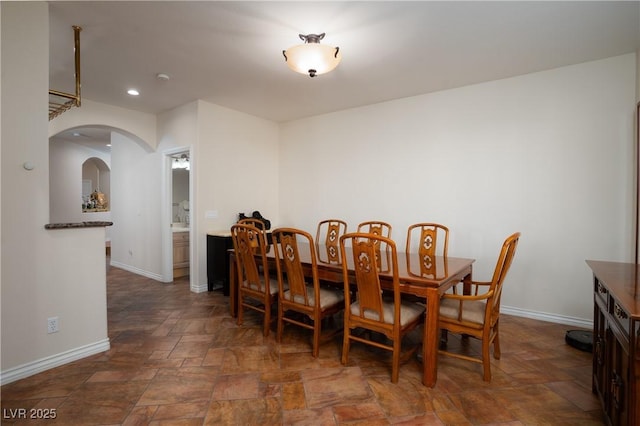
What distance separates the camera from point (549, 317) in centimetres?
311

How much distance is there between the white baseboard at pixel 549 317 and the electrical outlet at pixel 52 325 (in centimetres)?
413

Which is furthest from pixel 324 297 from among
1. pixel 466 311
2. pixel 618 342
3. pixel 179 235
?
pixel 179 235

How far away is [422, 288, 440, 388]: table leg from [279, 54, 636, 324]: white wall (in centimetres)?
188

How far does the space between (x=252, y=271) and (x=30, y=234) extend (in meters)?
1.60

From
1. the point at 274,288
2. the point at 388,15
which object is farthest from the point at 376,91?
the point at 274,288

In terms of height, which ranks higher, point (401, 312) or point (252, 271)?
point (252, 271)

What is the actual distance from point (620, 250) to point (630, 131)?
110 cm

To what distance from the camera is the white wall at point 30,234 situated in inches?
76.9

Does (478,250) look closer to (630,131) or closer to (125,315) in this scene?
(630,131)

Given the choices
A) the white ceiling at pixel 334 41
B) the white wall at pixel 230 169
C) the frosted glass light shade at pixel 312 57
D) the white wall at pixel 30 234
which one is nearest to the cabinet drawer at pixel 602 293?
the white ceiling at pixel 334 41

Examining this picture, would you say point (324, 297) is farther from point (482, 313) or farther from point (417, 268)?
point (482, 313)

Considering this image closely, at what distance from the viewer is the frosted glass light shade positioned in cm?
218

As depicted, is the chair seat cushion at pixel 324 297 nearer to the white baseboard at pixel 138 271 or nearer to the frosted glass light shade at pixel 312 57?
the frosted glass light shade at pixel 312 57

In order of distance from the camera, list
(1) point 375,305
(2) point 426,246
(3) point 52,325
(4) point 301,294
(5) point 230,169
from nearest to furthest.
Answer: (1) point 375,305, (3) point 52,325, (4) point 301,294, (2) point 426,246, (5) point 230,169
